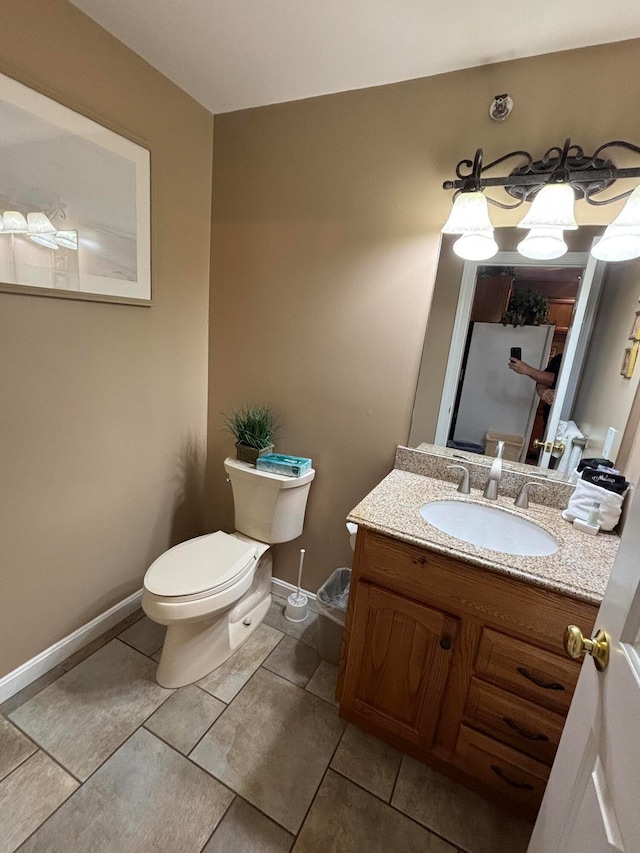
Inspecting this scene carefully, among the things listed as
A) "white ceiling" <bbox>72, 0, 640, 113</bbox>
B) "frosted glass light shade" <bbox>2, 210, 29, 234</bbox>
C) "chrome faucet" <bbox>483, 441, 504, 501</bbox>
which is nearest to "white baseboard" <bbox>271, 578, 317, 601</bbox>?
"chrome faucet" <bbox>483, 441, 504, 501</bbox>

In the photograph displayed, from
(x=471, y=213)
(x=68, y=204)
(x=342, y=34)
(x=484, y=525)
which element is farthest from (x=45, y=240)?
(x=484, y=525)

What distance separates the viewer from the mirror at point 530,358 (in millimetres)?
1340

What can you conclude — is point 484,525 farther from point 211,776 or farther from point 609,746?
point 211,776

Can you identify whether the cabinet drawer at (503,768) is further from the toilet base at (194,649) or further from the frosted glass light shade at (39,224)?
the frosted glass light shade at (39,224)

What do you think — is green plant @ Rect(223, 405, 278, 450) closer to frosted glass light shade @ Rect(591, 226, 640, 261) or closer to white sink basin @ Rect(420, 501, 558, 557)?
white sink basin @ Rect(420, 501, 558, 557)

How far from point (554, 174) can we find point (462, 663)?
1509 mm

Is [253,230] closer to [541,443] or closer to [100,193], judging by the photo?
[100,193]

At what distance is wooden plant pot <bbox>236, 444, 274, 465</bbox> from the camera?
1812 millimetres

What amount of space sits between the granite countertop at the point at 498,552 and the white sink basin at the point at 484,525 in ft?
0.09

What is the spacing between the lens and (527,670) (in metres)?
1.09

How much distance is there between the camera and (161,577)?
1.48 meters

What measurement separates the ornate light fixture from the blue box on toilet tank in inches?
41.7

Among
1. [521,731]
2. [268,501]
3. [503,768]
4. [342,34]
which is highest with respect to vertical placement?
[342,34]

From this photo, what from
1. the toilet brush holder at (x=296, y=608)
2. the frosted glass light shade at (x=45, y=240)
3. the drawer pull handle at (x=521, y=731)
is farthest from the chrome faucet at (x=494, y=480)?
the frosted glass light shade at (x=45, y=240)
